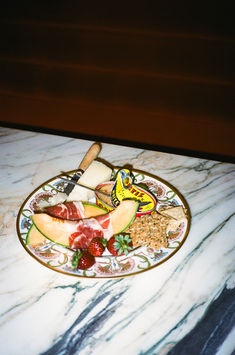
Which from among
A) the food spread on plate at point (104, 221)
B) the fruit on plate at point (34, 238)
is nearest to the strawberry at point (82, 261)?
the food spread on plate at point (104, 221)

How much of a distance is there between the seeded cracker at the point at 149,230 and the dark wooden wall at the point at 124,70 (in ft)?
5.01

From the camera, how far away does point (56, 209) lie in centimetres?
100

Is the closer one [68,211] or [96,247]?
[96,247]

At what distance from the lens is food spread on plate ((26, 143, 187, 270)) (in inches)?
35.0

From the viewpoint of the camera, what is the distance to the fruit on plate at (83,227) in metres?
0.91

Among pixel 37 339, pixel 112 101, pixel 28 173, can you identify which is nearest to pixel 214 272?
pixel 37 339

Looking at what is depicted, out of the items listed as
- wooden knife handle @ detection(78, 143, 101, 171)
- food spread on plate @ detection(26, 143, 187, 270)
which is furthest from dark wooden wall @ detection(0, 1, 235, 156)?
food spread on plate @ detection(26, 143, 187, 270)

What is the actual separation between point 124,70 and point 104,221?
2.37 metres

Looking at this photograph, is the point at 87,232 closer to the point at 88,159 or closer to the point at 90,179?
the point at 90,179

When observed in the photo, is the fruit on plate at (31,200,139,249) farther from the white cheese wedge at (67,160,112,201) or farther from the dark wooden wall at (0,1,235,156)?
the dark wooden wall at (0,1,235,156)

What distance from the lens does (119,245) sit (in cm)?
88

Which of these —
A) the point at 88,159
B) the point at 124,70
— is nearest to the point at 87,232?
the point at 88,159

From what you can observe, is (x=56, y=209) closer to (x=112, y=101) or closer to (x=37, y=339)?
(x=37, y=339)

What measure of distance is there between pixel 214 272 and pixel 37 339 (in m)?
0.48
